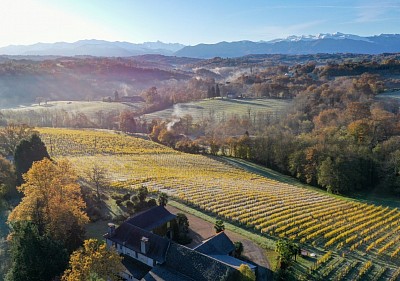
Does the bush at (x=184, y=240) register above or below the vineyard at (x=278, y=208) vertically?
above

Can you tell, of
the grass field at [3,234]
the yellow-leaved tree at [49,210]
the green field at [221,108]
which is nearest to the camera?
the grass field at [3,234]

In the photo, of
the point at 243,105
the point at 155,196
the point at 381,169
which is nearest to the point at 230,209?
the point at 155,196

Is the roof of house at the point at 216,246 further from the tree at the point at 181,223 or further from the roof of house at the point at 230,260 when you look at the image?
the tree at the point at 181,223

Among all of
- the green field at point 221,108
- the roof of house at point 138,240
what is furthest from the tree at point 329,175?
the green field at point 221,108

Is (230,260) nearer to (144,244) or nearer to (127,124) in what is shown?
(144,244)

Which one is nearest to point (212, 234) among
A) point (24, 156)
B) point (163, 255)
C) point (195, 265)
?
point (163, 255)
